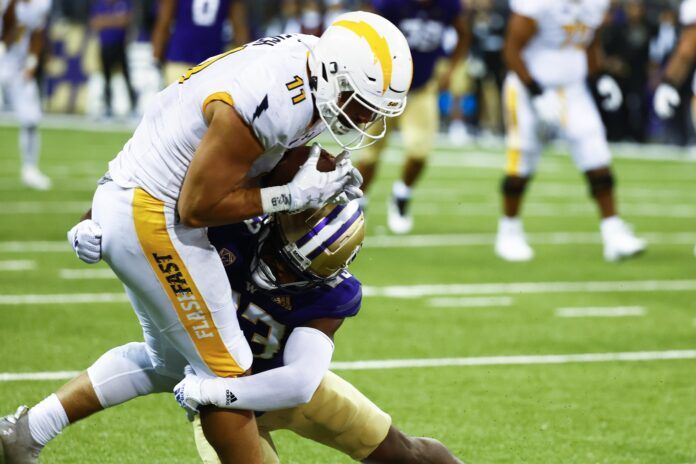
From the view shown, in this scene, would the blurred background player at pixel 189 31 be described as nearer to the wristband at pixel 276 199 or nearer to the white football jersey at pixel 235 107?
the white football jersey at pixel 235 107

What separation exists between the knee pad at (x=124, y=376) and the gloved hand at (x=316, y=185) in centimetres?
78

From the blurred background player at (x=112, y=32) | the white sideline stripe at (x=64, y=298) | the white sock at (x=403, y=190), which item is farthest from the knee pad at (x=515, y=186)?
the blurred background player at (x=112, y=32)

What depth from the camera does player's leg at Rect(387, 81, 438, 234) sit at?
9.23 metres

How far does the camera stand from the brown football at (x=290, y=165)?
3.65 metres

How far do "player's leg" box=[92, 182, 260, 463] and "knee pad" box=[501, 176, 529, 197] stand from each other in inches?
207

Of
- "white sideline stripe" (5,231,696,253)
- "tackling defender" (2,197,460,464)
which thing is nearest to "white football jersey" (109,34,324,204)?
"tackling defender" (2,197,460,464)

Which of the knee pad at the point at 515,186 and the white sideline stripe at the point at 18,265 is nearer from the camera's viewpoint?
the white sideline stripe at the point at 18,265

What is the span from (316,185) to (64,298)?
3.79m

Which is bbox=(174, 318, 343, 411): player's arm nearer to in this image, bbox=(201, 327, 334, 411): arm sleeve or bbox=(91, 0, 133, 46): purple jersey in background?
bbox=(201, 327, 334, 411): arm sleeve

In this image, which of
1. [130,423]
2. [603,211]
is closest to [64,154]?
[603,211]

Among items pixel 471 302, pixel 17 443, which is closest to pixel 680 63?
pixel 471 302

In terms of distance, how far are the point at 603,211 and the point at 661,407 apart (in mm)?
3461

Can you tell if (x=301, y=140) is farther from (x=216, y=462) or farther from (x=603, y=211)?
(x=603, y=211)

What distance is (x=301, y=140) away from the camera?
360cm
